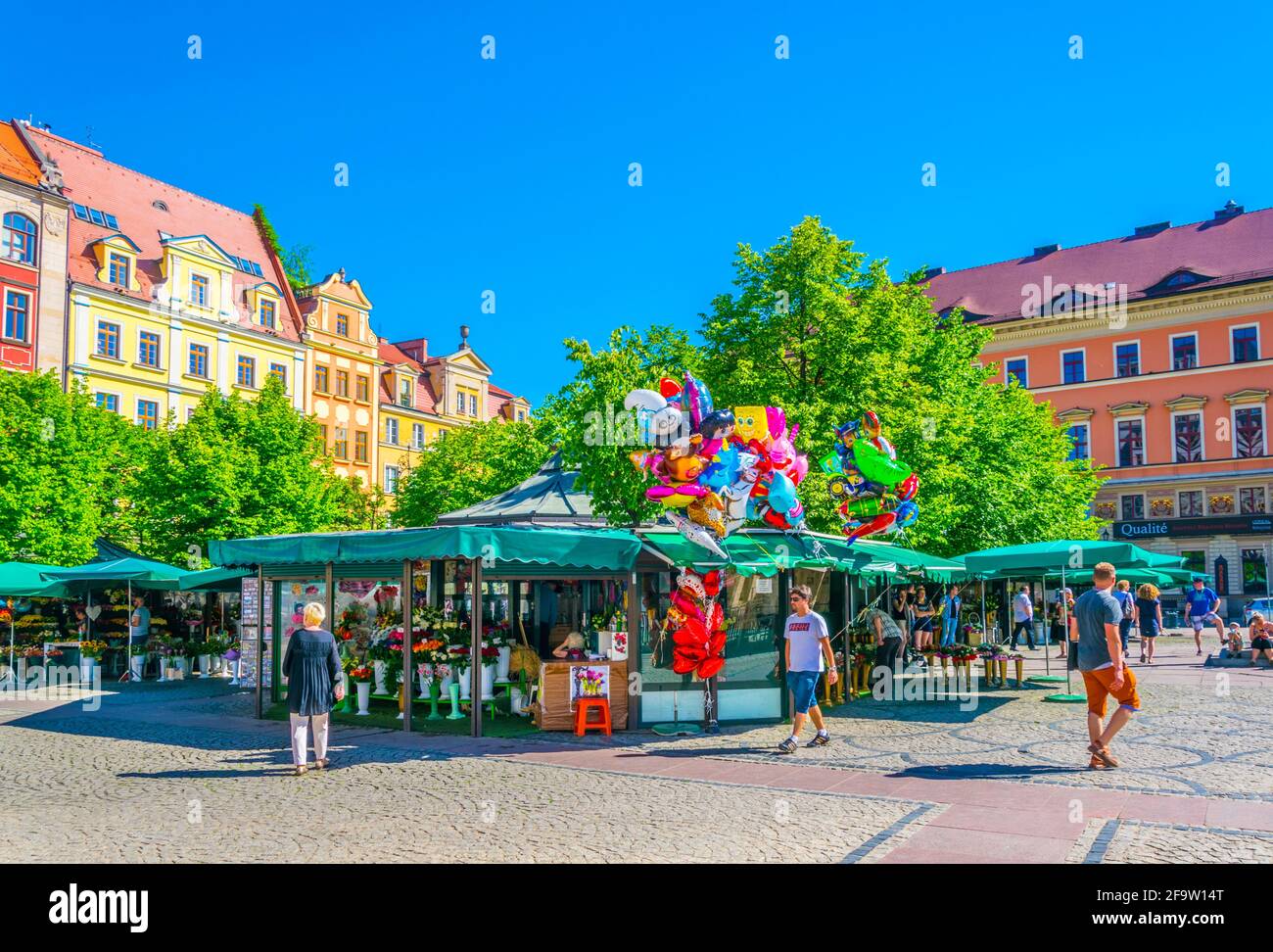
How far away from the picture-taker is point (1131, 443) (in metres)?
54.3

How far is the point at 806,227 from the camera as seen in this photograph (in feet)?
70.0

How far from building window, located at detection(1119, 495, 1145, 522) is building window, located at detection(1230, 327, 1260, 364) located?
25.7ft

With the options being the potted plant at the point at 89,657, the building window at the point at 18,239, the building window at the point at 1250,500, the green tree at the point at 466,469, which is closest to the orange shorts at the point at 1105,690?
the potted plant at the point at 89,657

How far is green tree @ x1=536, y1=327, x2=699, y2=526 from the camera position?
Answer: 17219 millimetres

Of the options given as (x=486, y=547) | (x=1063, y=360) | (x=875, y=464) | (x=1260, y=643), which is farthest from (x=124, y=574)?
(x=1063, y=360)

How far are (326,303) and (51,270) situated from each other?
14.9 meters

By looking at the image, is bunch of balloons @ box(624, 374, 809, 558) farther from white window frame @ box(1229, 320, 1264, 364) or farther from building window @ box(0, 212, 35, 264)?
white window frame @ box(1229, 320, 1264, 364)

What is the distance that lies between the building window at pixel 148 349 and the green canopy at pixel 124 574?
23185 millimetres

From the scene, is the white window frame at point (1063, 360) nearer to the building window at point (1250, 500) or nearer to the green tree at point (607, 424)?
the building window at point (1250, 500)

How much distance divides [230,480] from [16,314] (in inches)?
536

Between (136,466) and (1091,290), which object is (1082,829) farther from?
(1091,290)

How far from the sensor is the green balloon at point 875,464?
14.5 meters

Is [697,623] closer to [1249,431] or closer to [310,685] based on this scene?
[310,685]
